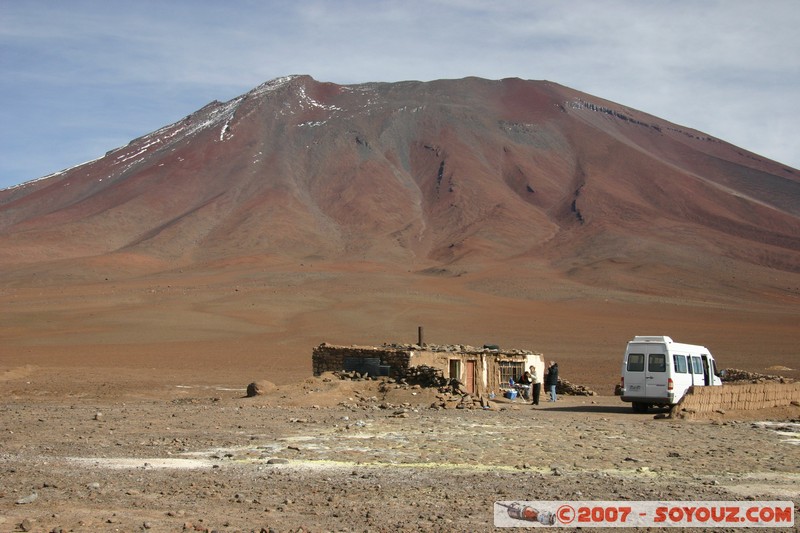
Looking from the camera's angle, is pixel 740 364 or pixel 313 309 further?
pixel 313 309

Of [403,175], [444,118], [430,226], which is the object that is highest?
[444,118]

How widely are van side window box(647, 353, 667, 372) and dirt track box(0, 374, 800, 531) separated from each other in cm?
214

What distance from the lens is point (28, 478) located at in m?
10.5

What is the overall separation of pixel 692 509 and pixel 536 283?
237 ft

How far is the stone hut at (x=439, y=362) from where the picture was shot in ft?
77.1

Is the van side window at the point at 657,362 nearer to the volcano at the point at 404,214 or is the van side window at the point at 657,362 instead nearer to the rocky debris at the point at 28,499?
the rocky debris at the point at 28,499

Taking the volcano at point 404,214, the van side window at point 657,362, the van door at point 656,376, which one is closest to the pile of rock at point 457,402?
the van door at point 656,376

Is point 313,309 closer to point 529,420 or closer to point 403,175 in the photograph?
point 529,420

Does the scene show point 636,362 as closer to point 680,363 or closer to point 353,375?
point 680,363

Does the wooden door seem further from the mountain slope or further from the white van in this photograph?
the mountain slope

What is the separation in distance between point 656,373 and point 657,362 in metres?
0.27

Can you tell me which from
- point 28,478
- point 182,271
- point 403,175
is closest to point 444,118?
point 403,175

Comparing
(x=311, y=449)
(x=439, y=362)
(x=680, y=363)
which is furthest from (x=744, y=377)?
(x=311, y=449)

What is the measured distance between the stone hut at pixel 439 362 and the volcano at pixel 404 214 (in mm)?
26398
